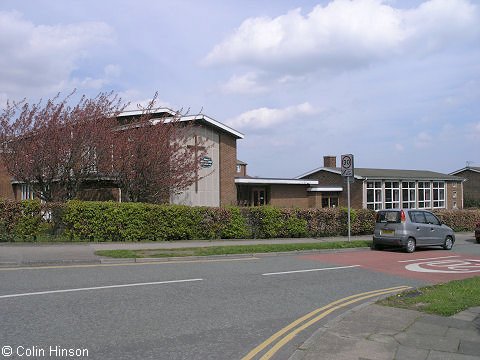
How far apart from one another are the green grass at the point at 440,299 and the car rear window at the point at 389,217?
27.3 ft

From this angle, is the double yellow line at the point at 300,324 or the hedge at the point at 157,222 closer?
the double yellow line at the point at 300,324

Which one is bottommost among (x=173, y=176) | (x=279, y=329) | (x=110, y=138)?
(x=279, y=329)

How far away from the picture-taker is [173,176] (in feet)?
67.2

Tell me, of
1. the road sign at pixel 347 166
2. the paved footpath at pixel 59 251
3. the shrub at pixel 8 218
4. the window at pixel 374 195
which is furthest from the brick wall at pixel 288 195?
the shrub at pixel 8 218

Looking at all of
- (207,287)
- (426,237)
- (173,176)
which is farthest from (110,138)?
(426,237)

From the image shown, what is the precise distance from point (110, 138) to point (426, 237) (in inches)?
522

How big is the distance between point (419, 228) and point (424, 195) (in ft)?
86.9

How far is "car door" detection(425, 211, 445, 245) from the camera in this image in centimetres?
1859

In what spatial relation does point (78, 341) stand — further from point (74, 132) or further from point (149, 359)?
point (74, 132)

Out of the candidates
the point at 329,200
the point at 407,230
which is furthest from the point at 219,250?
the point at 329,200

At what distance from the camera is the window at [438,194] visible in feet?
143

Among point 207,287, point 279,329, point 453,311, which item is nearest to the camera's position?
point 279,329

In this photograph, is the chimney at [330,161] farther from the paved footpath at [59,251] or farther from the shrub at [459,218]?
the paved footpath at [59,251]

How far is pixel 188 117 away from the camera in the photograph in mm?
24203
